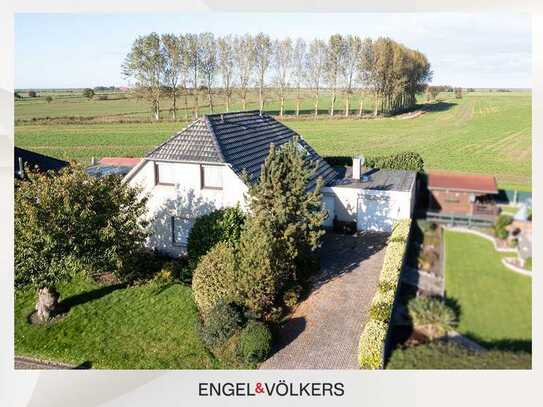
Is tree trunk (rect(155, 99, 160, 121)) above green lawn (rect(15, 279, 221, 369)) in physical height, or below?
above

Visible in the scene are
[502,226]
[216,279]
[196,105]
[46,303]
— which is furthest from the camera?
[196,105]

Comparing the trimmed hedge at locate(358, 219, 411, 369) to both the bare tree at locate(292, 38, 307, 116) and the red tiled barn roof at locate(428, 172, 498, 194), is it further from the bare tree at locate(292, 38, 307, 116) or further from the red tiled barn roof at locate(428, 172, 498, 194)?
the bare tree at locate(292, 38, 307, 116)

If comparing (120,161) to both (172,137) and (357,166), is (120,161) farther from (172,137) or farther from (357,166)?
(357,166)

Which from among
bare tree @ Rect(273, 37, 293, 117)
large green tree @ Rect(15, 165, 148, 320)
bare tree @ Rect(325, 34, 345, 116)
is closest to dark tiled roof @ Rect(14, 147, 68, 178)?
large green tree @ Rect(15, 165, 148, 320)

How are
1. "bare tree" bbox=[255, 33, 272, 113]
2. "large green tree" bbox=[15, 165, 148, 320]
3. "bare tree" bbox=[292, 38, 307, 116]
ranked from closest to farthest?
1. "large green tree" bbox=[15, 165, 148, 320]
2. "bare tree" bbox=[255, 33, 272, 113]
3. "bare tree" bbox=[292, 38, 307, 116]

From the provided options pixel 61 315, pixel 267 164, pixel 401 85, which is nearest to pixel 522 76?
pixel 401 85

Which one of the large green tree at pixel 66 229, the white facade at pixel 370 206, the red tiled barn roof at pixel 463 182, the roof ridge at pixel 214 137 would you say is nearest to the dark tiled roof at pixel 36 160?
the large green tree at pixel 66 229

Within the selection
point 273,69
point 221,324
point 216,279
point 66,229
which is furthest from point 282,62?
point 221,324
